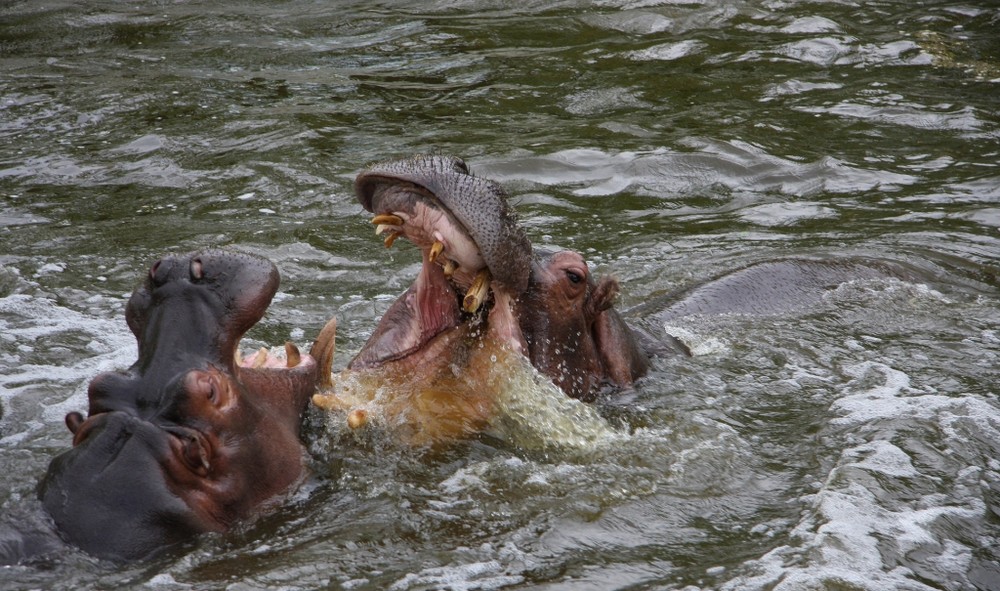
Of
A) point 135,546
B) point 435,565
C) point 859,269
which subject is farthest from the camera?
point 859,269

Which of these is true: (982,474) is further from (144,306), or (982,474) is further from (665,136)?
(665,136)

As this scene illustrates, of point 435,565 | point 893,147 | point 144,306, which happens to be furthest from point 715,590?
point 893,147

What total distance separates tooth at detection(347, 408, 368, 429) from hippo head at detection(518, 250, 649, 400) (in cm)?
72

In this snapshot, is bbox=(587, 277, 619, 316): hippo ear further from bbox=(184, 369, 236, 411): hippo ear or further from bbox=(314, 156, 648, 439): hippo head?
bbox=(184, 369, 236, 411): hippo ear

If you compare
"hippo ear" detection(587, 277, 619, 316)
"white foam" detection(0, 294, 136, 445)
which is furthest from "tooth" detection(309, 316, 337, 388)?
"white foam" detection(0, 294, 136, 445)

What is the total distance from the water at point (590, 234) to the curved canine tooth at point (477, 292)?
544mm

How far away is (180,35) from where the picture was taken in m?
11.9

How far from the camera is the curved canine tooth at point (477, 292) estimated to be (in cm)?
427

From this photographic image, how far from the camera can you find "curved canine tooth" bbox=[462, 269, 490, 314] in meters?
4.27

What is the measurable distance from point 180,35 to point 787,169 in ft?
20.7

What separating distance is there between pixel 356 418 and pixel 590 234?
3.75m

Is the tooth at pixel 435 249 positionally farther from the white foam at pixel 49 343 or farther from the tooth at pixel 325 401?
the white foam at pixel 49 343

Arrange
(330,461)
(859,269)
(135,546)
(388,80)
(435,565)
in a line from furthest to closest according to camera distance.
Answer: (388,80)
(859,269)
(330,461)
(435,565)
(135,546)

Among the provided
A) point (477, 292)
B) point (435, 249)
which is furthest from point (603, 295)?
point (435, 249)
